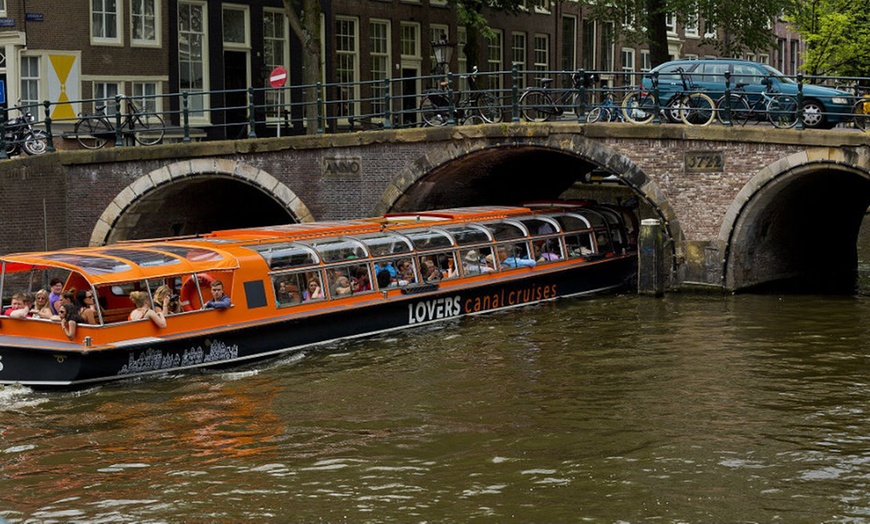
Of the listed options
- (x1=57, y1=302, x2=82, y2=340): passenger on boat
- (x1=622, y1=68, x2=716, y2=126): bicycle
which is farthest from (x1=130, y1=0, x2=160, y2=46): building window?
(x1=57, y1=302, x2=82, y2=340): passenger on boat

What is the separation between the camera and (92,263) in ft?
58.7

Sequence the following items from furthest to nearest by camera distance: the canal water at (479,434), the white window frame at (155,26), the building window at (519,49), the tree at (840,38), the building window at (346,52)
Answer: the building window at (519,49), the tree at (840,38), the building window at (346,52), the white window frame at (155,26), the canal water at (479,434)

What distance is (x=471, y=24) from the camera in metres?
32.3

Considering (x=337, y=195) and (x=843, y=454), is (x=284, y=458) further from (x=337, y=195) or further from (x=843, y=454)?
(x=337, y=195)

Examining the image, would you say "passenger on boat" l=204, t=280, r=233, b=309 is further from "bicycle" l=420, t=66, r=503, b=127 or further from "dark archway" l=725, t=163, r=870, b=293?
"dark archway" l=725, t=163, r=870, b=293

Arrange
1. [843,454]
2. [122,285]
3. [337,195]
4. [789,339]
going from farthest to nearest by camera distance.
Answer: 1. [337,195]
2. [789,339]
3. [122,285]
4. [843,454]

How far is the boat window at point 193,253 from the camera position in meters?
19.0

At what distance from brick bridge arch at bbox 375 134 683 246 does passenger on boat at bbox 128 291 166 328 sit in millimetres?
8187

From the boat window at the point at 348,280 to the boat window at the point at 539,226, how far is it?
4448 millimetres

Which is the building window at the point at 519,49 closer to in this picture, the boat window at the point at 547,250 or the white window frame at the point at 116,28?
the white window frame at the point at 116,28

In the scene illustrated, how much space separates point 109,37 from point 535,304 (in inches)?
493

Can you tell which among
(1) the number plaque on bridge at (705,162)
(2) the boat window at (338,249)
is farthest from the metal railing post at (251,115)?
(1) the number plaque on bridge at (705,162)

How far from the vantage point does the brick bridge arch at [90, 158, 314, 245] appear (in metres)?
25.8

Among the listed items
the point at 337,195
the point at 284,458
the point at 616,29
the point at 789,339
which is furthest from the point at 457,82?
the point at 284,458
